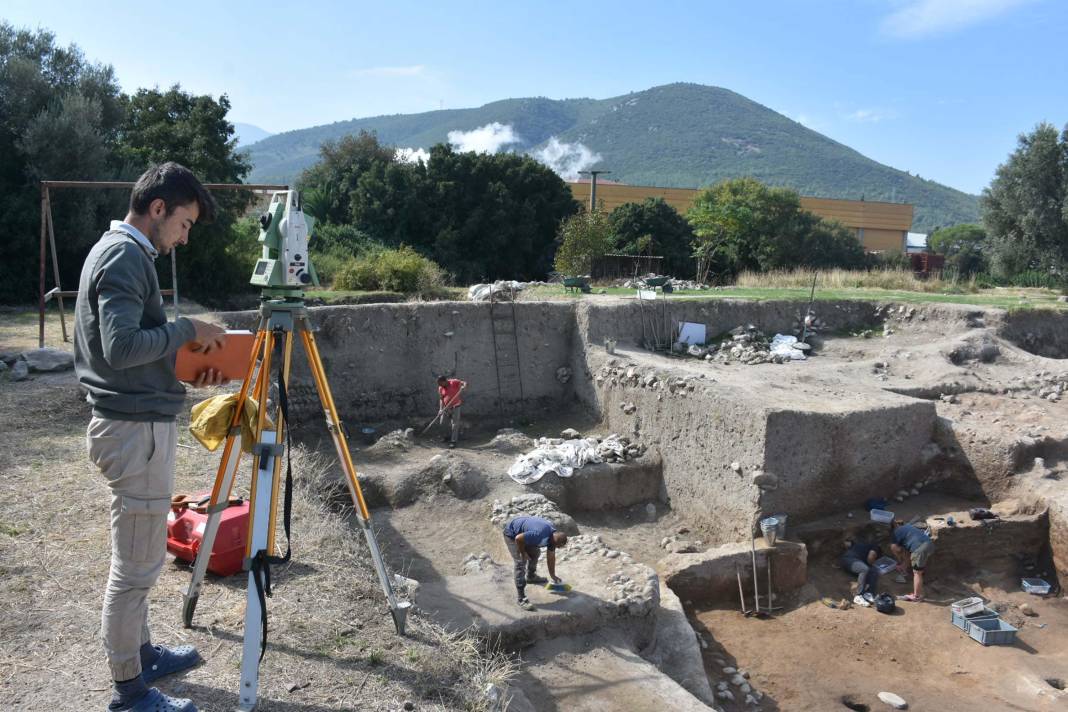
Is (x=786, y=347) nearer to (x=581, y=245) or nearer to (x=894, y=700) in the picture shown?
(x=894, y=700)

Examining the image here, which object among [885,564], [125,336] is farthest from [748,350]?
[125,336]

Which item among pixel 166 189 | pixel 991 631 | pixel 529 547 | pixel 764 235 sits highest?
pixel 764 235

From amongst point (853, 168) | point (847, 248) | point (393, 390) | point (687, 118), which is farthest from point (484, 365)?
point (687, 118)

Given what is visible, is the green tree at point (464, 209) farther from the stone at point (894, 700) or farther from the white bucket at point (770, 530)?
the stone at point (894, 700)

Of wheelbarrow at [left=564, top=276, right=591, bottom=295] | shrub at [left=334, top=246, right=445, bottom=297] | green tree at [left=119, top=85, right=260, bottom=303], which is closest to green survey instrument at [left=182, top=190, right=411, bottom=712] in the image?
wheelbarrow at [left=564, top=276, right=591, bottom=295]

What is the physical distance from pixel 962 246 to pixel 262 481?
1830 inches

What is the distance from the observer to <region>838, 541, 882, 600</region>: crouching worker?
8133 millimetres

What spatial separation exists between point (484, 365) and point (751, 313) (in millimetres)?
5433

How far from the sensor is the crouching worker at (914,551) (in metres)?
8.09

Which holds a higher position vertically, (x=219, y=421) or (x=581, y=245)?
(x=581, y=245)

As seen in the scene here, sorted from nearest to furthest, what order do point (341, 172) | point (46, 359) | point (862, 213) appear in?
point (46, 359), point (341, 172), point (862, 213)

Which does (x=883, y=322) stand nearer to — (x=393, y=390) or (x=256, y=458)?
(x=393, y=390)

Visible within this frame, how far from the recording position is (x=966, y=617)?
7.59 m

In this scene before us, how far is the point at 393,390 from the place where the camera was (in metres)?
12.7
